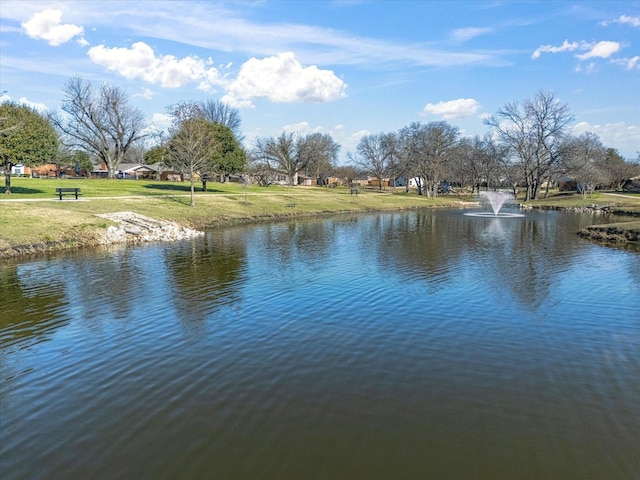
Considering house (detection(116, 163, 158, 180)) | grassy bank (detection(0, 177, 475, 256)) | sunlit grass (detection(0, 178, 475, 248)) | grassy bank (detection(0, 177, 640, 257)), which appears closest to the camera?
grassy bank (detection(0, 177, 475, 256))

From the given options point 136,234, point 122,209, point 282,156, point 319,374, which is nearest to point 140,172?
point 282,156

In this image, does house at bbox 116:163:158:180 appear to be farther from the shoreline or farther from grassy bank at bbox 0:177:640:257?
the shoreline

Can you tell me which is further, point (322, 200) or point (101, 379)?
point (322, 200)

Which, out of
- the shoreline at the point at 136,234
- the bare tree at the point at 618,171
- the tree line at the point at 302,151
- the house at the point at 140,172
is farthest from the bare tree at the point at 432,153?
the house at the point at 140,172

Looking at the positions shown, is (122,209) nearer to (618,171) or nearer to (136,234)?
(136,234)

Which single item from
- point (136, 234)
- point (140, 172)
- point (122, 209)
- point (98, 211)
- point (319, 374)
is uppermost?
point (140, 172)

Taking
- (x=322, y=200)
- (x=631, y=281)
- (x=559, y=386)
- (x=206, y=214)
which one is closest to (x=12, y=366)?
(x=559, y=386)

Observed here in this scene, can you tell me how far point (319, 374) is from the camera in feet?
34.5

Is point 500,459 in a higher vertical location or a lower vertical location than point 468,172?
lower

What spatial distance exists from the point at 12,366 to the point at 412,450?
33.1 feet

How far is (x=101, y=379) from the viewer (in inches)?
407

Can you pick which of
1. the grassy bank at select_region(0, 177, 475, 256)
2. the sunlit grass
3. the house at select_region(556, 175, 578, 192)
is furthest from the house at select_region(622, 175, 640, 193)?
the grassy bank at select_region(0, 177, 475, 256)

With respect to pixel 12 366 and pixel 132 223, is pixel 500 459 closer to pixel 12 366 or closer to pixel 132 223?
pixel 12 366

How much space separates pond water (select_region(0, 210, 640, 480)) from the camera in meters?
7.41
